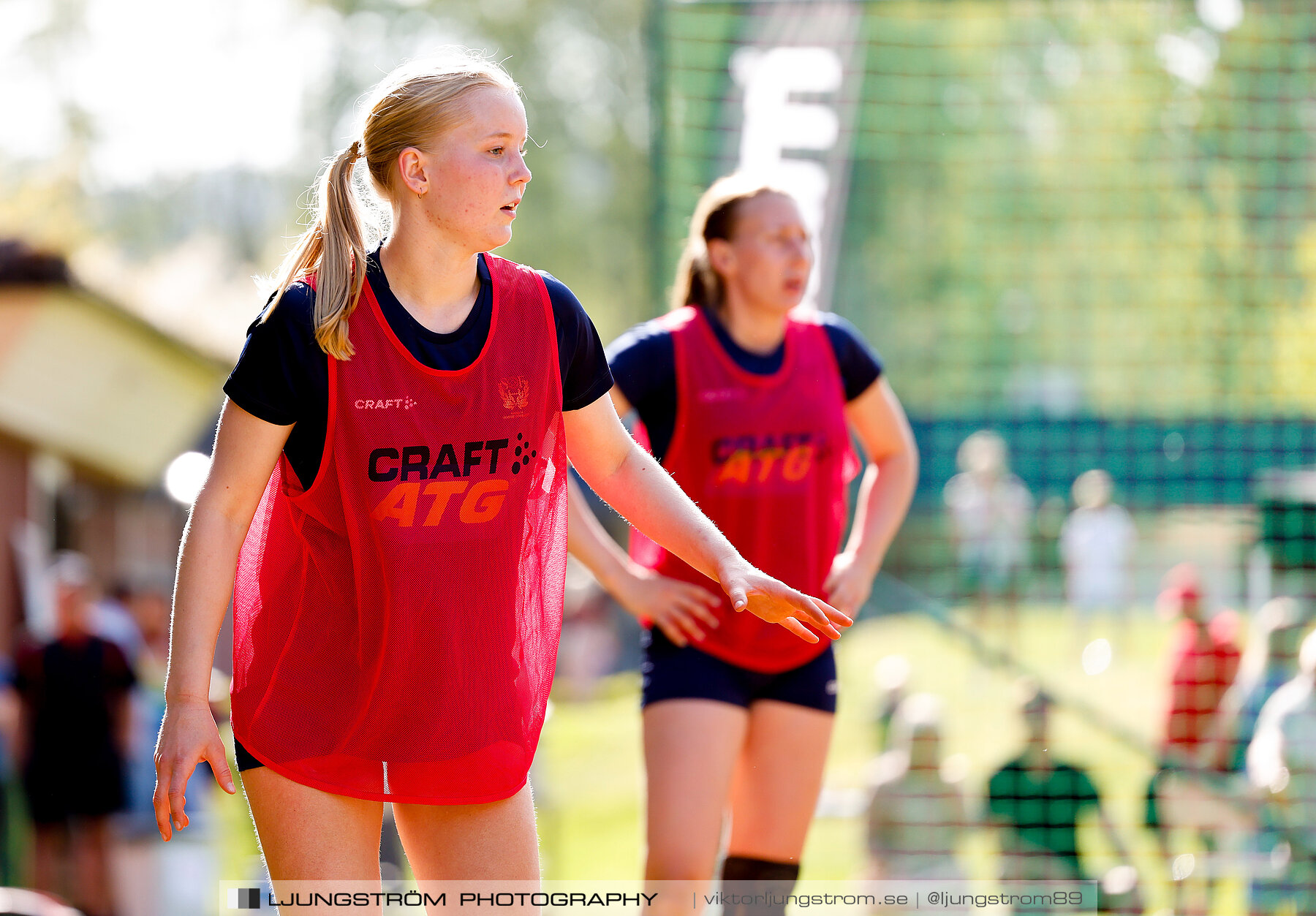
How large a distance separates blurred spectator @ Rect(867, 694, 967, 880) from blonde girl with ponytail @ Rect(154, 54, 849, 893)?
4733 mm

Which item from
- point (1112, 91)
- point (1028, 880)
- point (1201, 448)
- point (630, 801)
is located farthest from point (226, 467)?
point (630, 801)

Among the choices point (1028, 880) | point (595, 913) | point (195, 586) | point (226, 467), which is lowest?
point (1028, 880)

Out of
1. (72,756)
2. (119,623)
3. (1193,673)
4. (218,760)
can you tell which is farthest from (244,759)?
(119,623)

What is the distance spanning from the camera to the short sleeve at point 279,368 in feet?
6.98

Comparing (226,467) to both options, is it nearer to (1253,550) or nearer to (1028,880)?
(1028,880)

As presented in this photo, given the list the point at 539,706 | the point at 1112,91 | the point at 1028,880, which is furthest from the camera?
the point at 1112,91

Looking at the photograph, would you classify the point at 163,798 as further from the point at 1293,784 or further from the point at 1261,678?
the point at 1261,678

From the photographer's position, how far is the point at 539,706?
8.00 ft

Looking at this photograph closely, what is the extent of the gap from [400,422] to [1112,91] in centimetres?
724

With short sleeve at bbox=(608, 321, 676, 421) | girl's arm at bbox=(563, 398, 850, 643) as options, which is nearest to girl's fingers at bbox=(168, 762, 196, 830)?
girl's arm at bbox=(563, 398, 850, 643)

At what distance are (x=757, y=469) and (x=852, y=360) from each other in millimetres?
450

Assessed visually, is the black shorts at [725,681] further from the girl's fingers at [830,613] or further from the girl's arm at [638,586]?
Result: the girl's fingers at [830,613]

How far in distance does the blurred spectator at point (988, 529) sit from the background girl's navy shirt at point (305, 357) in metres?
7.45

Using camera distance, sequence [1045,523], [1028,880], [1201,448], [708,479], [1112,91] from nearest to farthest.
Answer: [708,479] < [1028,880] < [1201,448] < [1112,91] < [1045,523]
